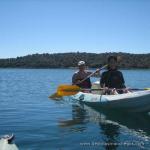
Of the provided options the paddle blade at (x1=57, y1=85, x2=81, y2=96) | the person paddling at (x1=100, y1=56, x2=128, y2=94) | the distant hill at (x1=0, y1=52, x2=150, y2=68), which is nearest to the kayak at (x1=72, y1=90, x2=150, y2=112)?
the person paddling at (x1=100, y1=56, x2=128, y2=94)

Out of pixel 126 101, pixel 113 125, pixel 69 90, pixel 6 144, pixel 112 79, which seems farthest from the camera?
pixel 69 90

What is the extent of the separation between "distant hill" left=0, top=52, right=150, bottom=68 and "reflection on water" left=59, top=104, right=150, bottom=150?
3041 inches

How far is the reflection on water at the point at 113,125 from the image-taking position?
863 cm

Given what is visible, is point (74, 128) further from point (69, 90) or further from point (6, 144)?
point (69, 90)

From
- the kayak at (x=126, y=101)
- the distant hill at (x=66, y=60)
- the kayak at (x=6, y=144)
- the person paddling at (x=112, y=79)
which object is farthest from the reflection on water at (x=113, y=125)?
the distant hill at (x=66, y=60)

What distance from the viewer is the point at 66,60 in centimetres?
11831

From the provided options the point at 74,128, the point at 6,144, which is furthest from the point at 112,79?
the point at 6,144

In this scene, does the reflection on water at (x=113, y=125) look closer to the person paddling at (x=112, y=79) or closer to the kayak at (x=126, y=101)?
the kayak at (x=126, y=101)

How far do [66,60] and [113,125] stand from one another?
108 meters

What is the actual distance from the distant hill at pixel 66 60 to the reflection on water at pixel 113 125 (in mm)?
77246

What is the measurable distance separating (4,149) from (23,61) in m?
131

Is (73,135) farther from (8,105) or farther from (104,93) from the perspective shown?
(8,105)

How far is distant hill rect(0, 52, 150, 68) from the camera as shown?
107688 millimetres

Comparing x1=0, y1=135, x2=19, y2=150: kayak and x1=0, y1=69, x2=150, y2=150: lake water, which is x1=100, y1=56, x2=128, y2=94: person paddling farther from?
x1=0, y1=135, x2=19, y2=150: kayak
